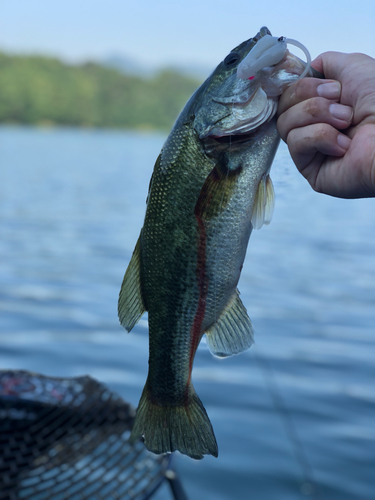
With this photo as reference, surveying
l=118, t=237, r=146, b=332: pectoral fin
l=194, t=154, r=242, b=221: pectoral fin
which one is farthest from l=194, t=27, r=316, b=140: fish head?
l=118, t=237, r=146, b=332: pectoral fin

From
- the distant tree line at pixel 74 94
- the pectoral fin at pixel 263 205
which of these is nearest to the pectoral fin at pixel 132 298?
the pectoral fin at pixel 263 205

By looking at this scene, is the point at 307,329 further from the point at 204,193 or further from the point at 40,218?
the point at 40,218

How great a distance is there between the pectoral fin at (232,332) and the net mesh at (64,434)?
155 cm

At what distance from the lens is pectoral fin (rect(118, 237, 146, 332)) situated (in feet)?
6.16

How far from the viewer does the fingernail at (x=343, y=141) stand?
185cm

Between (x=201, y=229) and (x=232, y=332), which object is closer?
(x=201, y=229)

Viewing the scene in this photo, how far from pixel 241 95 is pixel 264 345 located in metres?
5.48

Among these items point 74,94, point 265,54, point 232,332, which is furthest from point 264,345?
point 74,94

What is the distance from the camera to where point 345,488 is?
4.34 metres

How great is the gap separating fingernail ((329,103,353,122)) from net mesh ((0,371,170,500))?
2.24 metres

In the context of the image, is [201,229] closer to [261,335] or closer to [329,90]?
[329,90]

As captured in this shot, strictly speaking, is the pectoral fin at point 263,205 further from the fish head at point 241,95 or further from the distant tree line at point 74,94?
the distant tree line at point 74,94

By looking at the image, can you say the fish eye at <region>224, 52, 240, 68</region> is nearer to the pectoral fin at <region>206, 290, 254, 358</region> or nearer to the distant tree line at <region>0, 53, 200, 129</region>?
the pectoral fin at <region>206, 290, 254, 358</region>

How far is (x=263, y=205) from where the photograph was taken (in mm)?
1806
